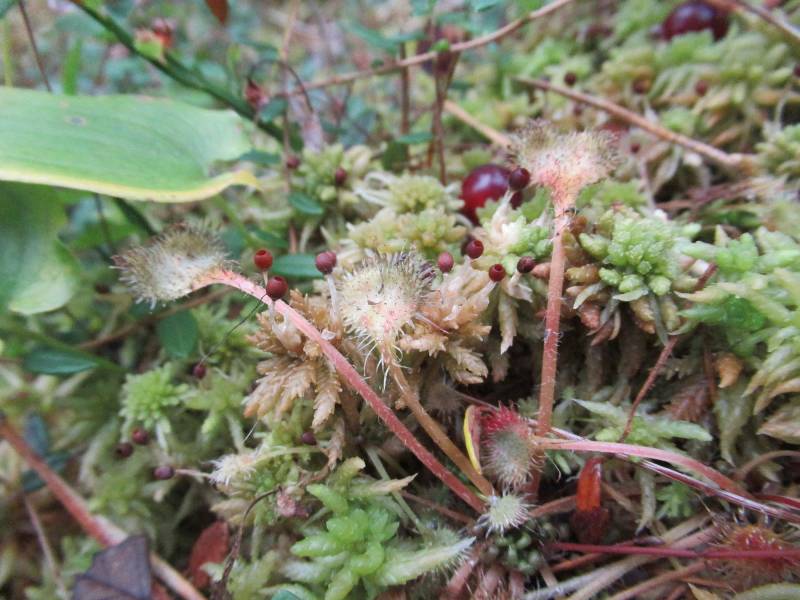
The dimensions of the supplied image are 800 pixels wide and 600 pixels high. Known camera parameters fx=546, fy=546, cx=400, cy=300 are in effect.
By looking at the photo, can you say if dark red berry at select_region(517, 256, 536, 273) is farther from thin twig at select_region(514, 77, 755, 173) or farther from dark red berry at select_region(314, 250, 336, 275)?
thin twig at select_region(514, 77, 755, 173)

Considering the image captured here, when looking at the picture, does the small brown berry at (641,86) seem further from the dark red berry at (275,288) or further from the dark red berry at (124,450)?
the dark red berry at (124,450)

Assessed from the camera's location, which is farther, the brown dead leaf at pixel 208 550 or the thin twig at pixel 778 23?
the thin twig at pixel 778 23

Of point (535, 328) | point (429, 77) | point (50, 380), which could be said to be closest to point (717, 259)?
point (535, 328)

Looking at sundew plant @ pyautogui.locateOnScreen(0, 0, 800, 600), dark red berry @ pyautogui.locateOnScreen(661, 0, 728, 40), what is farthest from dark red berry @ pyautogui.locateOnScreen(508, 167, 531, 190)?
dark red berry @ pyautogui.locateOnScreen(661, 0, 728, 40)

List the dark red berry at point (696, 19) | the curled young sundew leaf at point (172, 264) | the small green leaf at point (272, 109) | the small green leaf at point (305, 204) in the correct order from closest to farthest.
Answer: the curled young sundew leaf at point (172, 264) < the small green leaf at point (305, 204) < the small green leaf at point (272, 109) < the dark red berry at point (696, 19)

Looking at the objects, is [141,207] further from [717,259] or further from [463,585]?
[717,259]

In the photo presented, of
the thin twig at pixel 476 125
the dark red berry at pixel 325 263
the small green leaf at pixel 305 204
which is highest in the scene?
the thin twig at pixel 476 125

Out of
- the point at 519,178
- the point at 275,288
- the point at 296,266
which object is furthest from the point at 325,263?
the point at 519,178

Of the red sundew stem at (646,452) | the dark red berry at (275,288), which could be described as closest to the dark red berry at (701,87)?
the red sundew stem at (646,452)
